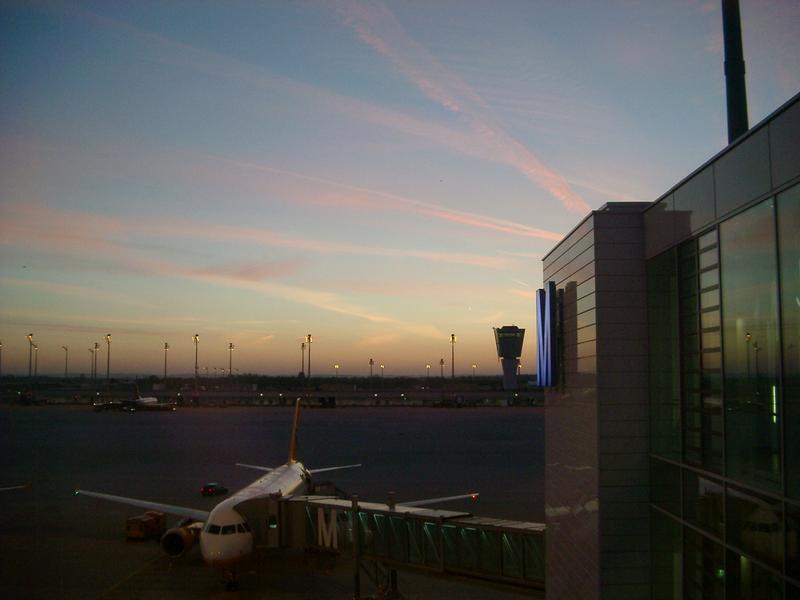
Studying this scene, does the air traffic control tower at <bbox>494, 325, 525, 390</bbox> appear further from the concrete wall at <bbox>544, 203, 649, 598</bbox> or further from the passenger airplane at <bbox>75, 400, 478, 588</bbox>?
the concrete wall at <bbox>544, 203, 649, 598</bbox>

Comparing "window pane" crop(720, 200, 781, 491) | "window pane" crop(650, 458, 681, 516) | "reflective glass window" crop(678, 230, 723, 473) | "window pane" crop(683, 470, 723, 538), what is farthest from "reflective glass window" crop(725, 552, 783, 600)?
"window pane" crop(650, 458, 681, 516)

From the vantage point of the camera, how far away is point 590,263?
1572 cm

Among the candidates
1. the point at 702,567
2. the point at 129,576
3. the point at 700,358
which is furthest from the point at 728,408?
the point at 129,576

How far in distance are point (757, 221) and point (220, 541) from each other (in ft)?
78.3

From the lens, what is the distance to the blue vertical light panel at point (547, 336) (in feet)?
60.8

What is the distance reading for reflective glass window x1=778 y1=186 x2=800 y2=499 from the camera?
8.98 m

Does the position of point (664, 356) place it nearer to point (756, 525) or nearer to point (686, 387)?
point (686, 387)

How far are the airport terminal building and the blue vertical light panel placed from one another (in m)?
0.12

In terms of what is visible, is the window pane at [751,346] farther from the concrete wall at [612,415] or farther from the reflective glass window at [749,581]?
the concrete wall at [612,415]

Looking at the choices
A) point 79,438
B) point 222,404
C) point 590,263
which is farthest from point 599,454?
point 222,404

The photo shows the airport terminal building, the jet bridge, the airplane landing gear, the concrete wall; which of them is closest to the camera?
the airport terminal building

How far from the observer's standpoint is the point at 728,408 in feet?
36.4

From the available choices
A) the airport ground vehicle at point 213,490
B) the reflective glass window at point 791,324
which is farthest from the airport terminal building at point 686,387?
the airport ground vehicle at point 213,490

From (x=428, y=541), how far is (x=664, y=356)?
1058 cm
